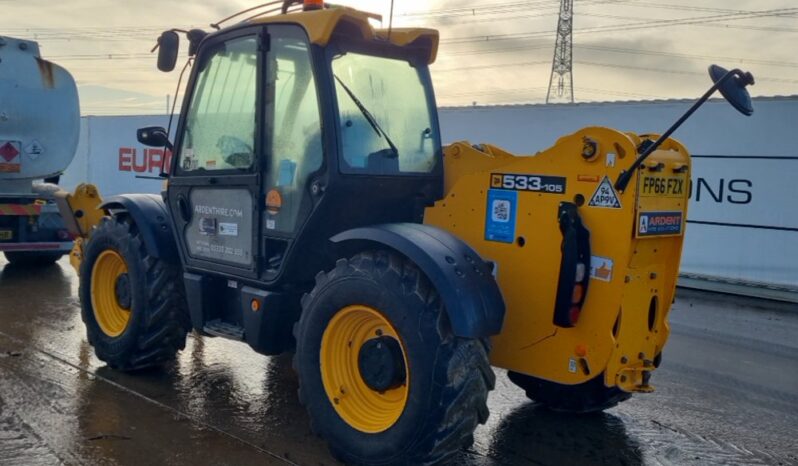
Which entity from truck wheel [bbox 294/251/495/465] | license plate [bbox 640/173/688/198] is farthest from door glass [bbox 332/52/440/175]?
license plate [bbox 640/173/688/198]

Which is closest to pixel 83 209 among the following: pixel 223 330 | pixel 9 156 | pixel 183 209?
pixel 183 209

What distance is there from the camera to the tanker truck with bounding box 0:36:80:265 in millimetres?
9891

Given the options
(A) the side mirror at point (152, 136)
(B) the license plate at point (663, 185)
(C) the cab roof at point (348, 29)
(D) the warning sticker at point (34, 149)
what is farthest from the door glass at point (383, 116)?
(D) the warning sticker at point (34, 149)

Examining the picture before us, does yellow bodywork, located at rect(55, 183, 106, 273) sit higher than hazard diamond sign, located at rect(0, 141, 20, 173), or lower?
lower

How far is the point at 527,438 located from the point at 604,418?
660 millimetres

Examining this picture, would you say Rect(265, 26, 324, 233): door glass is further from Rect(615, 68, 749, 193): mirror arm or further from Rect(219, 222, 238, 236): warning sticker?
Rect(615, 68, 749, 193): mirror arm

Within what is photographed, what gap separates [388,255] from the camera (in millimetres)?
4043

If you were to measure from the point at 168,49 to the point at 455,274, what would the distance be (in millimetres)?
2570

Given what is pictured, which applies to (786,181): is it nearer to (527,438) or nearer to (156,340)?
(527,438)

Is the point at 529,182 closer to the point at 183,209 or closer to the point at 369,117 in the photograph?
the point at 369,117

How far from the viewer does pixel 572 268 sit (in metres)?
3.97

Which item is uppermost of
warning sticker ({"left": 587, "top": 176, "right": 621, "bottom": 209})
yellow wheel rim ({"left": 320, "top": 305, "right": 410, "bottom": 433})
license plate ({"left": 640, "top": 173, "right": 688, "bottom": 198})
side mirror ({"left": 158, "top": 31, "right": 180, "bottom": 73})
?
side mirror ({"left": 158, "top": 31, "right": 180, "bottom": 73})

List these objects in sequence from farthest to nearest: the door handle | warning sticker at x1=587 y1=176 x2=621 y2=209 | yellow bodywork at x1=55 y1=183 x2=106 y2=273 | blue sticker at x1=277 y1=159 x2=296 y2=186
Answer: yellow bodywork at x1=55 y1=183 x2=106 y2=273
the door handle
blue sticker at x1=277 y1=159 x2=296 y2=186
warning sticker at x1=587 y1=176 x2=621 y2=209

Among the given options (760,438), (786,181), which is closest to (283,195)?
(760,438)
